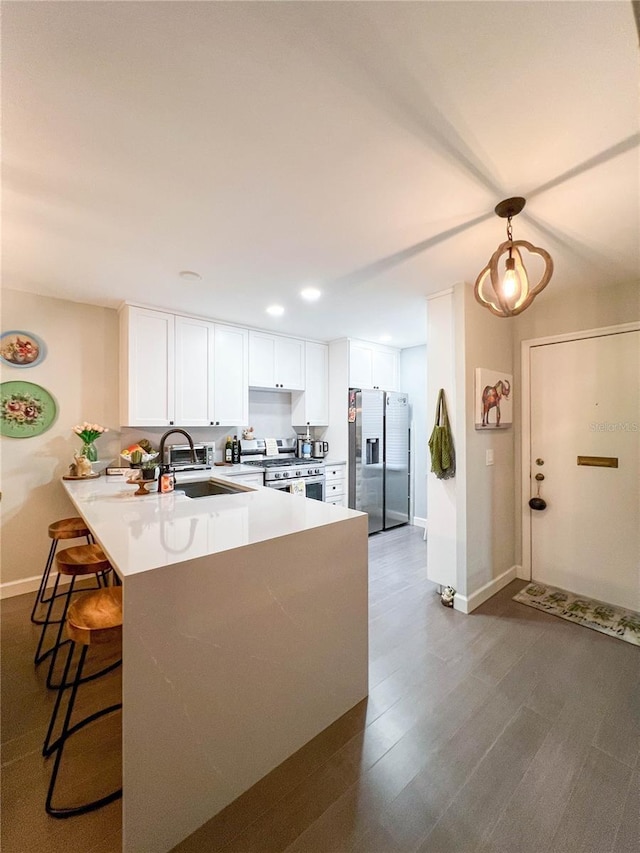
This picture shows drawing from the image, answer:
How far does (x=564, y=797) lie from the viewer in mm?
1312

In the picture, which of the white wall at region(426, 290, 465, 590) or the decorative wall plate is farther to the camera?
the decorative wall plate

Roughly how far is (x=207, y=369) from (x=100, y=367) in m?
0.98

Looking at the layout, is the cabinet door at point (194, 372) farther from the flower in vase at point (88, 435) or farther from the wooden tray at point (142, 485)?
the wooden tray at point (142, 485)

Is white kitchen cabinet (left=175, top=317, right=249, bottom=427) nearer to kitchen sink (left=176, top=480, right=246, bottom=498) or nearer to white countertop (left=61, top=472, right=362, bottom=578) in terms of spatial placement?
kitchen sink (left=176, top=480, right=246, bottom=498)

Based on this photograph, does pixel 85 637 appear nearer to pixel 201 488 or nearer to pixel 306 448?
pixel 201 488

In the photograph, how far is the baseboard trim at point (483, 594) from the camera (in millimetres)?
2613

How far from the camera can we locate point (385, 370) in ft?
15.7

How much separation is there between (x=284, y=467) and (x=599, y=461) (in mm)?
2905

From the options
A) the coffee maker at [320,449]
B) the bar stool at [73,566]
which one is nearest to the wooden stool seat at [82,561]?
the bar stool at [73,566]

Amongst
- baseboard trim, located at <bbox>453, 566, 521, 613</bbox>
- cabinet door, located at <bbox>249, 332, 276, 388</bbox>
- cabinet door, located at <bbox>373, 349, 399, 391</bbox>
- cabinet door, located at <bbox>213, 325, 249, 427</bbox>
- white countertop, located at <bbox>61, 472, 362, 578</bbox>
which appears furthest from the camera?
cabinet door, located at <bbox>373, 349, 399, 391</bbox>

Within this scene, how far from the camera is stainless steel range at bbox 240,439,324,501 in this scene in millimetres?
3803

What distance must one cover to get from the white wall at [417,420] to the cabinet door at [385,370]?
17 cm

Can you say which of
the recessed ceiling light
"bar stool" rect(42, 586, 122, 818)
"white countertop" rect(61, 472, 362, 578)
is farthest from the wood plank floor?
the recessed ceiling light

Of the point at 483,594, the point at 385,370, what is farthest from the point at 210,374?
the point at 483,594
